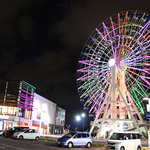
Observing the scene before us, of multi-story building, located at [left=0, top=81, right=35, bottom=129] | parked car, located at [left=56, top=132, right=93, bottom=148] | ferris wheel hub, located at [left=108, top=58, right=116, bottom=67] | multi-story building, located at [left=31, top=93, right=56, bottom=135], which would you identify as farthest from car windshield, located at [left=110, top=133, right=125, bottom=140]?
multi-story building, located at [left=31, top=93, right=56, bottom=135]

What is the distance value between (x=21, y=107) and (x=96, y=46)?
89.2 ft

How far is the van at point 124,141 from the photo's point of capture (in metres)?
17.0

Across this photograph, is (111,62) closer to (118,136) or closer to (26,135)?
(26,135)

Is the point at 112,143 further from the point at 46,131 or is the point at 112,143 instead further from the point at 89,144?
the point at 46,131

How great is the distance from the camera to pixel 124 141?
685 inches

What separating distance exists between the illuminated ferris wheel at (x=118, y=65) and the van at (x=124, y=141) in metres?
16.3

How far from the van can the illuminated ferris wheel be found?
16.3m

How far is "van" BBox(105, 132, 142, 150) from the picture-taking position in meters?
17.0

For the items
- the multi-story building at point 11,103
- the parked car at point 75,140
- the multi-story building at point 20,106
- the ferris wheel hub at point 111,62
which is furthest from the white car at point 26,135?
the multi-story building at point 11,103

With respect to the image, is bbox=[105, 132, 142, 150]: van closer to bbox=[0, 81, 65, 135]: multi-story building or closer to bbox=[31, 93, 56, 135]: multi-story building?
bbox=[0, 81, 65, 135]: multi-story building

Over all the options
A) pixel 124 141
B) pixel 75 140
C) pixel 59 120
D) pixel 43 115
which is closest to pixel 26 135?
pixel 75 140

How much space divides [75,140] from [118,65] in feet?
64.7

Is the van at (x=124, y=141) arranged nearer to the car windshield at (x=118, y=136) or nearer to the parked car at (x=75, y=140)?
the car windshield at (x=118, y=136)

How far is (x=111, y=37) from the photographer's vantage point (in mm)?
38156
